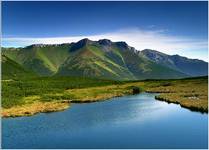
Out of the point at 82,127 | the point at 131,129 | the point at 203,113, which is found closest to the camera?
the point at 131,129

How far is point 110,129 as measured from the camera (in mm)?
62656

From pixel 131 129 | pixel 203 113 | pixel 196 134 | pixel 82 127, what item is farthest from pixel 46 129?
pixel 203 113

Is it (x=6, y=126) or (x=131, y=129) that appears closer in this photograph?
(x=131, y=129)

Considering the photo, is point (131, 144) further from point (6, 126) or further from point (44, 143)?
point (6, 126)

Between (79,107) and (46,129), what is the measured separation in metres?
30.1

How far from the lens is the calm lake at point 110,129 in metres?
52.1

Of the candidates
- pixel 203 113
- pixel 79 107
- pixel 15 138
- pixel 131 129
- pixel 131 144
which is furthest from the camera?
pixel 79 107

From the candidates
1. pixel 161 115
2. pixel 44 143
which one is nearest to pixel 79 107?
pixel 161 115

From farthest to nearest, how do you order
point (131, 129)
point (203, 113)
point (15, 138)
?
point (203, 113)
point (131, 129)
point (15, 138)

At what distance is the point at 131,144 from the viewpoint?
50.9 m

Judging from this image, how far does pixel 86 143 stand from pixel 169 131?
15.2 metres

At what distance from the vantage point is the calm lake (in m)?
52.1

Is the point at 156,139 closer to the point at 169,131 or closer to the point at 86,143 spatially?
the point at 169,131

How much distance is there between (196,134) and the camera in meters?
57.1
